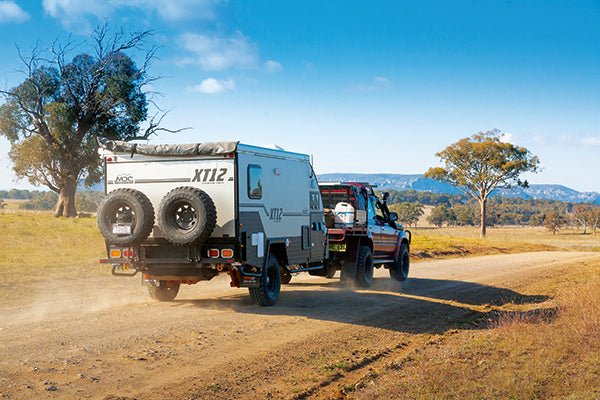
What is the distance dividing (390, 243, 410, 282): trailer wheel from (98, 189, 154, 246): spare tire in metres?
8.66

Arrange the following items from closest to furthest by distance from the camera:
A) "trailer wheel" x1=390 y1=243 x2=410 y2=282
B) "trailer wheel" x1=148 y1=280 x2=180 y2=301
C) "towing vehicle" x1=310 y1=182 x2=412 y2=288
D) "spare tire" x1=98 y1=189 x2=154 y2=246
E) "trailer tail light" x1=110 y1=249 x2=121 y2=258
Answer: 1. "spare tire" x1=98 y1=189 x2=154 y2=246
2. "trailer tail light" x1=110 y1=249 x2=121 y2=258
3. "trailer wheel" x1=148 y1=280 x2=180 y2=301
4. "towing vehicle" x1=310 y1=182 x2=412 y2=288
5. "trailer wheel" x1=390 y1=243 x2=410 y2=282

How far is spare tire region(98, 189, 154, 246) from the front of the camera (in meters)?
11.2

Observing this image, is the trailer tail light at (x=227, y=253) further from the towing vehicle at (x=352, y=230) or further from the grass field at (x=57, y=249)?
the grass field at (x=57, y=249)

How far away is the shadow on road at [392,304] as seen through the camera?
11.5 metres

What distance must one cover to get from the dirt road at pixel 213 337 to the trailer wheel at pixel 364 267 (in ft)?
1.53

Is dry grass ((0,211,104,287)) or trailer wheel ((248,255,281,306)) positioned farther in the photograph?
dry grass ((0,211,104,287))

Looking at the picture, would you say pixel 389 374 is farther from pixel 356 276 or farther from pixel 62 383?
pixel 356 276

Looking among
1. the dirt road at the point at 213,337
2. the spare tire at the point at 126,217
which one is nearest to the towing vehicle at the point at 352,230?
the dirt road at the point at 213,337

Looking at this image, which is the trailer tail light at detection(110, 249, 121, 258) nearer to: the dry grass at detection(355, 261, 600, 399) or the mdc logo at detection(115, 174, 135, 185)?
the mdc logo at detection(115, 174, 135, 185)

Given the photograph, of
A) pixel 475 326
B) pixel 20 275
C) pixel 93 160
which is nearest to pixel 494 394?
pixel 475 326

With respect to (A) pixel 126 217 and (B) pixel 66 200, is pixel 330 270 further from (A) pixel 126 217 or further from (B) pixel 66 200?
(B) pixel 66 200

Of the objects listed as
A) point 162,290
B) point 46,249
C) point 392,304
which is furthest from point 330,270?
point 46,249

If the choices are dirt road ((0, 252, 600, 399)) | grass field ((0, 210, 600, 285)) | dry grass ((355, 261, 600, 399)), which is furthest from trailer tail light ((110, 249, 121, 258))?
dry grass ((355, 261, 600, 399))

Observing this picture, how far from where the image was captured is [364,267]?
16172mm
